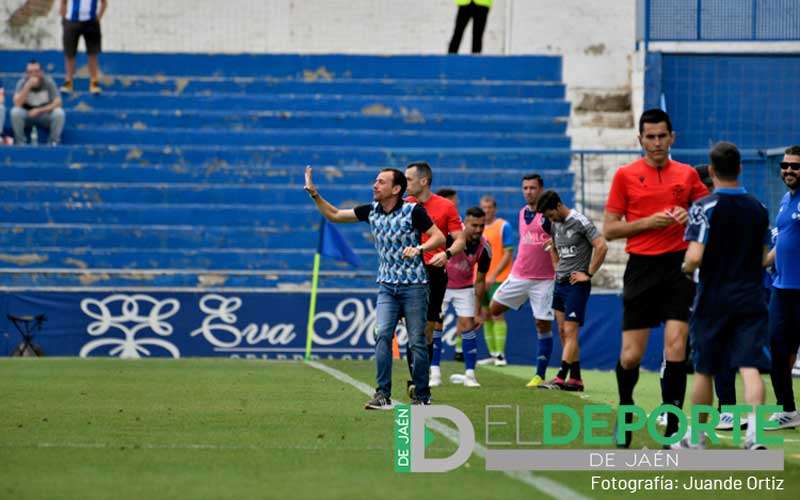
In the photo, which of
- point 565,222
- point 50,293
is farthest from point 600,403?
point 50,293

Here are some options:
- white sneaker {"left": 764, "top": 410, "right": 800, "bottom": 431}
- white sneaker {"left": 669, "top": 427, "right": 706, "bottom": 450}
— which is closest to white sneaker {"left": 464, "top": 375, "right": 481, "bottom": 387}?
white sneaker {"left": 764, "top": 410, "right": 800, "bottom": 431}

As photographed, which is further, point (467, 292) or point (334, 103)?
point (334, 103)

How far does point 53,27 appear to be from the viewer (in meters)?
32.2

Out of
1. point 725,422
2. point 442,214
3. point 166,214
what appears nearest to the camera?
point 725,422

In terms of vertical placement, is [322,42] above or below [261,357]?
above

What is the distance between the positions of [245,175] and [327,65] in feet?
12.9

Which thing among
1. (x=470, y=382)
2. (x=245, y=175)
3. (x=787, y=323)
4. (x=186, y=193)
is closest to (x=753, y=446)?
(x=787, y=323)

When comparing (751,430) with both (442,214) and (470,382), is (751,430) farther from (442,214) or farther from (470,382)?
(470,382)

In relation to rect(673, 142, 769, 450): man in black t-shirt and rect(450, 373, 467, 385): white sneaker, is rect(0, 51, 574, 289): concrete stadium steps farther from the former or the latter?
rect(673, 142, 769, 450): man in black t-shirt

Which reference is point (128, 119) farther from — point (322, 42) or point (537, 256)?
point (537, 256)

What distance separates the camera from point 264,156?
27516 millimetres

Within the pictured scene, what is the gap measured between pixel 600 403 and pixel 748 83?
51.8ft

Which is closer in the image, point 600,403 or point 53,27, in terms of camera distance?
point 600,403

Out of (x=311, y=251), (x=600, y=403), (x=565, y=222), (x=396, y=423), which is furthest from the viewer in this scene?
(x=311, y=251)
